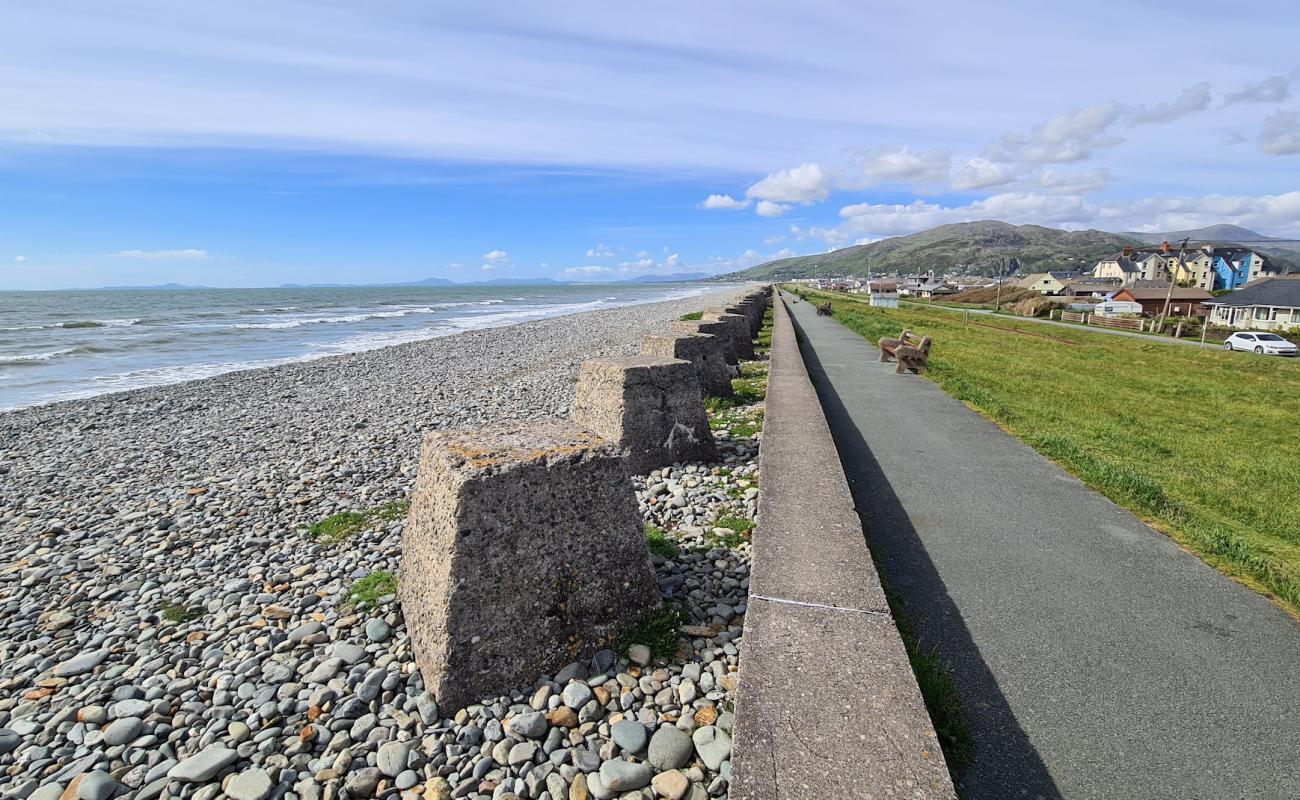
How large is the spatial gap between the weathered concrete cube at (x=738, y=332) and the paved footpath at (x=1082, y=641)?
326 inches

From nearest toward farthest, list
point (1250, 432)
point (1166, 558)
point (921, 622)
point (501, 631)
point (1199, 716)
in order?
1. point (1199, 716)
2. point (501, 631)
3. point (921, 622)
4. point (1166, 558)
5. point (1250, 432)

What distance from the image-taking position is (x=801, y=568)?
3496 mm

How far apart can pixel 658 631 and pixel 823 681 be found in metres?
1.22

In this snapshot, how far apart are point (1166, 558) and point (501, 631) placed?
4.91m

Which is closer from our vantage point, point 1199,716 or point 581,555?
point 1199,716

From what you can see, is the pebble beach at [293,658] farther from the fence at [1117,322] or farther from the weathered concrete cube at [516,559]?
the fence at [1117,322]

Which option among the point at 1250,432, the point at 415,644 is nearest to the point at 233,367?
the point at 415,644

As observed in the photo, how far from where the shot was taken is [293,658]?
3623mm

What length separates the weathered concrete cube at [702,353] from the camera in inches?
360

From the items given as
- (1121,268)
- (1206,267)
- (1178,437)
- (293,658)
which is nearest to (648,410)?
(293,658)

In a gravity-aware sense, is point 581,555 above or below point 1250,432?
above

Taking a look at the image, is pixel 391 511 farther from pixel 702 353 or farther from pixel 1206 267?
pixel 1206 267

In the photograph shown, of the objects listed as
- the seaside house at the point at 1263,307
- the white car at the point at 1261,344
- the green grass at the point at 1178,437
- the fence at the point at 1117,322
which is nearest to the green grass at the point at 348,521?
the green grass at the point at 1178,437

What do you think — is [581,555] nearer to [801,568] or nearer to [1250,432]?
[801,568]
